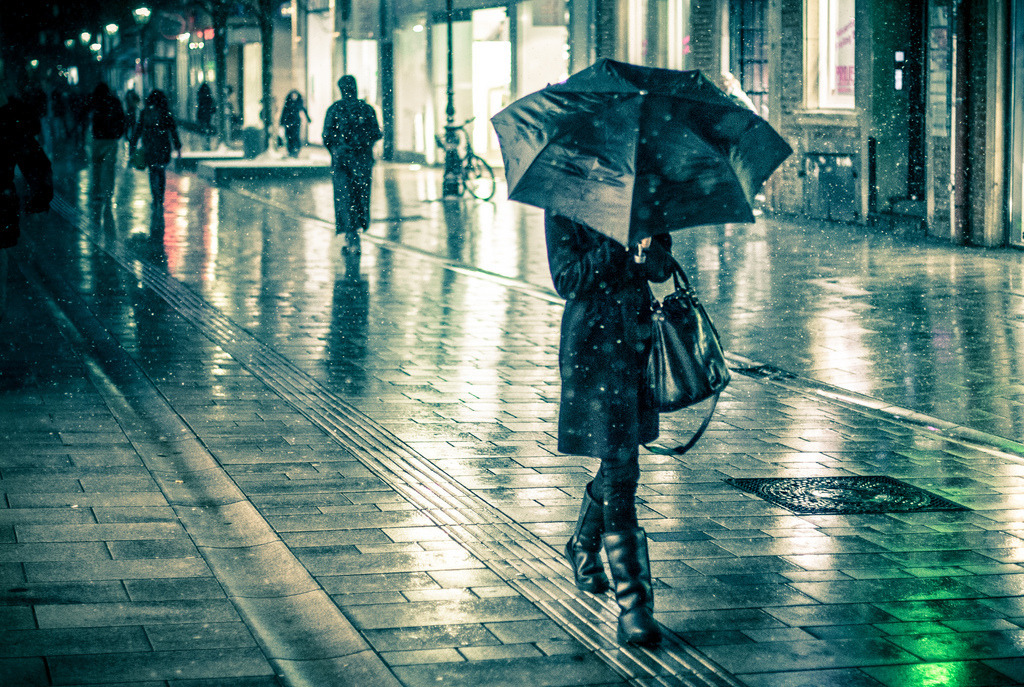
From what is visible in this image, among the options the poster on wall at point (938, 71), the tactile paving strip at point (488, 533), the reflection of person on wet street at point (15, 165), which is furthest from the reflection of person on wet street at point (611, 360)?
the poster on wall at point (938, 71)

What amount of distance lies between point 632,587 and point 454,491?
1.90m

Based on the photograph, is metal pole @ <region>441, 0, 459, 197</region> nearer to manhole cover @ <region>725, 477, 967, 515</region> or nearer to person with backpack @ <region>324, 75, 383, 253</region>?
person with backpack @ <region>324, 75, 383, 253</region>

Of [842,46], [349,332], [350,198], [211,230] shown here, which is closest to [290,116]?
[211,230]

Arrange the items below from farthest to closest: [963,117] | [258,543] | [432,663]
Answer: [963,117], [258,543], [432,663]

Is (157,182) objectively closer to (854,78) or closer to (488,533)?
(854,78)

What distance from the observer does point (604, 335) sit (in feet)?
15.2

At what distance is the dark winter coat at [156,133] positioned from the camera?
2045 centimetres

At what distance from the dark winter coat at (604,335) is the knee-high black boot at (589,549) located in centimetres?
34

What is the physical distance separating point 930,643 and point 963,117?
42.3ft

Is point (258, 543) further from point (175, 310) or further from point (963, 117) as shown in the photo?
point (963, 117)

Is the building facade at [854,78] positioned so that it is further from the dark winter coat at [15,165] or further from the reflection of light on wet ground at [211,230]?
the dark winter coat at [15,165]

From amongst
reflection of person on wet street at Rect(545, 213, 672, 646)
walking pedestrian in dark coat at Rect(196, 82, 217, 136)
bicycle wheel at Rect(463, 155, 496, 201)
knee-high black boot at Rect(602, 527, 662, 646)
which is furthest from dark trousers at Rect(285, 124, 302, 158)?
knee-high black boot at Rect(602, 527, 662, 646)

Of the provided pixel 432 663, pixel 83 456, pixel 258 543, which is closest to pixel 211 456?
pixel 83 456

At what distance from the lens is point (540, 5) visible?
97.2ft
